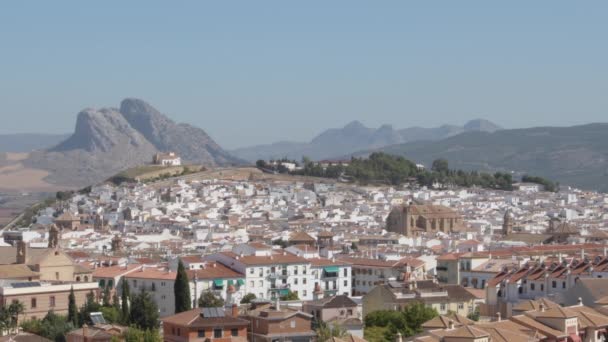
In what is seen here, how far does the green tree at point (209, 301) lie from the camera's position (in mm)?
50625

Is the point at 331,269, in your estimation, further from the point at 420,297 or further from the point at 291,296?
the point at 420,297

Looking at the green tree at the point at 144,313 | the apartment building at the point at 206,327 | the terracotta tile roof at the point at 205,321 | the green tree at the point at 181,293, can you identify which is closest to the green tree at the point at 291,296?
the green tree at the point at 181,293

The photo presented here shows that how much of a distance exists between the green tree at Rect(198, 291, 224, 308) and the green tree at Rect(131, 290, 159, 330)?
12.2 feet

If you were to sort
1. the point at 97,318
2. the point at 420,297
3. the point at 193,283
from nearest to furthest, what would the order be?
the point at 97,318 < the point at 420,297 < the point at 193,283

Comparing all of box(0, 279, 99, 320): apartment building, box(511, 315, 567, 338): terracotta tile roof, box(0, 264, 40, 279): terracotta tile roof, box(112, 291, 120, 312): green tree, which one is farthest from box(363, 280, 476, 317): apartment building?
box(0, 264, 40, 279): terracotta tile roof

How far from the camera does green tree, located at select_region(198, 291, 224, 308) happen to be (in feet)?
166

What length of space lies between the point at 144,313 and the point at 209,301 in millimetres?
5254

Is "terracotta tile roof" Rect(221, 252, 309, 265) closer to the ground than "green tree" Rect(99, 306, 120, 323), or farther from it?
farther from it

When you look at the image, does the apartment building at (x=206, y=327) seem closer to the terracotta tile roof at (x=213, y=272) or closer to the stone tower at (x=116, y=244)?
the terracotta tile roof at (x=213, y=272)

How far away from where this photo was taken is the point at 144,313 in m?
46.5

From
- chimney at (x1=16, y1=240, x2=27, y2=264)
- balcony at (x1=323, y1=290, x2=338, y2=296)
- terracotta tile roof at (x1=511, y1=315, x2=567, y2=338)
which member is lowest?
balcony at (x1=323, y1=290, x2=338, y2=296)

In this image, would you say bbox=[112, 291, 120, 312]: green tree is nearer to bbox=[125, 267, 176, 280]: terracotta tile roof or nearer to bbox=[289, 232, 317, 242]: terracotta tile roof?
bbox=[125, 267, 176, 280]: terracotta tile roof

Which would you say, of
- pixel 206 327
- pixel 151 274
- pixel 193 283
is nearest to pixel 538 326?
pixel 206 327

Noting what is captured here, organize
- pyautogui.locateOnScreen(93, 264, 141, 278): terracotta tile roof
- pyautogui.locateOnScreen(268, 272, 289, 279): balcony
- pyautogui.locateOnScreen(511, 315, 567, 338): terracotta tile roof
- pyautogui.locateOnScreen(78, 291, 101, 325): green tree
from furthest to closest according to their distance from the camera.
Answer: pyautogui.locateOnScreen(268, 272, 289, 279): balcony, pyautogui.locateOnScreen(93, 264, 141, 278): terracotta tile roof, pyautogui.locateOnScreen(78, 291, 101, 325): green tree, pyautogui.locateOnScreen(511, 315, 567, 338): terracotta tile roof
